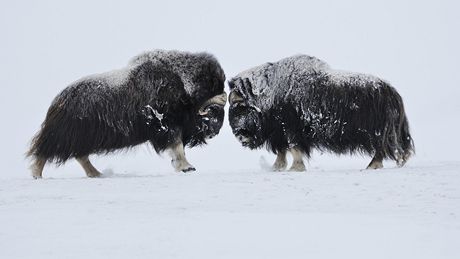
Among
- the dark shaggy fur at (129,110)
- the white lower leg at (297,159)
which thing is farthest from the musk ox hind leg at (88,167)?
the white lower leg at (297,159)

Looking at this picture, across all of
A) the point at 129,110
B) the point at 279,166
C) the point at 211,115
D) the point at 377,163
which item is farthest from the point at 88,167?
the point at 377,163

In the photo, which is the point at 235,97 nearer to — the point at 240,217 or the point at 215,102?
the point at 215,102

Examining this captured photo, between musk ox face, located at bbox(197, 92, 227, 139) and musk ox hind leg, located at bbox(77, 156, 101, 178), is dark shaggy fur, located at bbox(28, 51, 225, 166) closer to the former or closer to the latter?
musk ox face, located at bbox(197, 92, 227, 139)

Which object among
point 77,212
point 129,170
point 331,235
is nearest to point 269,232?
point 331,235

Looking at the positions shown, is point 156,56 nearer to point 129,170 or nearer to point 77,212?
point 129,170

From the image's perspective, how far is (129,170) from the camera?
8727 millimetres

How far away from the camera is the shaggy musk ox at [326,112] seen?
753 centimetres

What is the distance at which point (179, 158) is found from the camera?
8016mm

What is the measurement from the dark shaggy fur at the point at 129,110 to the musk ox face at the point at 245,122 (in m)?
0.33

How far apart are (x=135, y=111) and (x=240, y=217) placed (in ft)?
10.6

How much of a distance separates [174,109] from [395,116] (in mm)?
2316

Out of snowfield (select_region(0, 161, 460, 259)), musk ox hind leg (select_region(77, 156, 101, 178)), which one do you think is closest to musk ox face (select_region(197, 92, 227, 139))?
musk ox hind leg (select_region(77, 156, 101, 178))

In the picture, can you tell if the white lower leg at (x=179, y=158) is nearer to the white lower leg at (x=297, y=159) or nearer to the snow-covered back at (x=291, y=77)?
the snow-covered back at (x=291, y=77)

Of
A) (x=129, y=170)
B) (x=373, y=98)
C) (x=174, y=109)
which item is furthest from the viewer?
(x=129, y=170)
